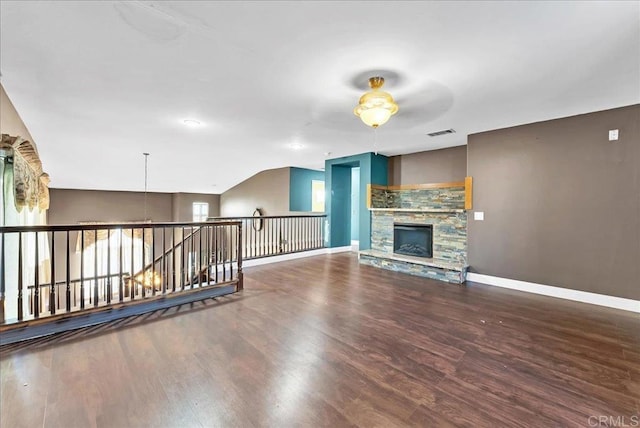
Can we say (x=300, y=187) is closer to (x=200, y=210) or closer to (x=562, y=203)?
(x=200, y=210)

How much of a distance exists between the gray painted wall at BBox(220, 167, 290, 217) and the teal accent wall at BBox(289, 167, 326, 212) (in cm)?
15

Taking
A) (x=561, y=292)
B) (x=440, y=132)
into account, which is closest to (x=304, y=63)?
(x=440, y=132)

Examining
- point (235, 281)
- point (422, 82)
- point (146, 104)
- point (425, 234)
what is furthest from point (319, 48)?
point (425, 234)

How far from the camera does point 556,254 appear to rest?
146 inches

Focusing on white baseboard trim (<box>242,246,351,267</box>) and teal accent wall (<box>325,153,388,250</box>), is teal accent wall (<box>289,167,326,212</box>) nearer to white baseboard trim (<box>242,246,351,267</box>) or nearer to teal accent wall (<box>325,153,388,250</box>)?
teal accent wall (<box>325,153,388,250</box>)

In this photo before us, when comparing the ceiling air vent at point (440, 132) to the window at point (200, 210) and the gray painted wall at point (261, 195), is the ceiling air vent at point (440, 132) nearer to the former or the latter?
the gray painted wall at point (261, 195)

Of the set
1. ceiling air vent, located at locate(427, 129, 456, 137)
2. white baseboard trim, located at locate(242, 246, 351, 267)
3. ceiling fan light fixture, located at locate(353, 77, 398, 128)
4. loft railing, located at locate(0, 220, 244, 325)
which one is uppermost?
ceiling air vent, located at locate(427, 129, 456, 137)

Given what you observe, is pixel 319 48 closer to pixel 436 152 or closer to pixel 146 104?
pixel 146 104

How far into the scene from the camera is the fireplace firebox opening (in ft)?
16.6

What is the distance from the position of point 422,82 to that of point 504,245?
9.94ft

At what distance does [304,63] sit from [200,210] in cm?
954

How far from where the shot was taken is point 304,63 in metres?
2.32

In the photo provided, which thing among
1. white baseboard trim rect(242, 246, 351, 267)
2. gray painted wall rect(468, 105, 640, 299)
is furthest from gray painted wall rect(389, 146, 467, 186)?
white baseboard trim rect(242, 246, 351, 267)

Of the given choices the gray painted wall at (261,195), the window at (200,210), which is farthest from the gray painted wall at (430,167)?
the window at (200,210)
